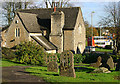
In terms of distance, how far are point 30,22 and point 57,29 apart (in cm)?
533

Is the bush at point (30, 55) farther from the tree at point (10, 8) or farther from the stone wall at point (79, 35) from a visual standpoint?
the tree at point (10, 8)

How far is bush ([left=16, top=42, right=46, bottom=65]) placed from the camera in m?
24.3

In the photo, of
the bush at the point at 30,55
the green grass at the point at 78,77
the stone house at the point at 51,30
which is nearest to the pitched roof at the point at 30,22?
the stone house at the point at 51,30

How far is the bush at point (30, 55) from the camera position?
24.3 meters

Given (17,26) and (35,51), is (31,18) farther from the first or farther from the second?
(35,51)

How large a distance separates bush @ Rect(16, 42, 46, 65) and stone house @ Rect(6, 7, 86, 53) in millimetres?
10519

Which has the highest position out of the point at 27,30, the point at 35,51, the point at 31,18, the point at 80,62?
the point at 31,18

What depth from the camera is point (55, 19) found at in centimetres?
3825

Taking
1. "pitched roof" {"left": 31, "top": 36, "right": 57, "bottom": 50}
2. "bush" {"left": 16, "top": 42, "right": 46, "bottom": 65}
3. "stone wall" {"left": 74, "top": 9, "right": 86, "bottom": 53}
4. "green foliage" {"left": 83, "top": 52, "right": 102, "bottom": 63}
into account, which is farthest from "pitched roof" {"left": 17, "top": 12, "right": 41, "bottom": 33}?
"bush" {"left": 16, "top": 42, "right": 46, "bottom": 65}

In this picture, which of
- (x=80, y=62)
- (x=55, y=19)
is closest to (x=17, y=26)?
A: (x=55, y=19)

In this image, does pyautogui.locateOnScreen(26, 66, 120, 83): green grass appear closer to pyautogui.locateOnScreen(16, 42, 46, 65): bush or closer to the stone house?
pyautogui.locateOnScreen(16, 42, 46, 65): bush

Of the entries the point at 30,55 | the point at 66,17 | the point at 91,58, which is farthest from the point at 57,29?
the point at 30,55

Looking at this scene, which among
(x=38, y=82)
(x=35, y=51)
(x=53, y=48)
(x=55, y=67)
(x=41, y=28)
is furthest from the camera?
(x=41, y=28)

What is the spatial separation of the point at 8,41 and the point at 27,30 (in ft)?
18.7
